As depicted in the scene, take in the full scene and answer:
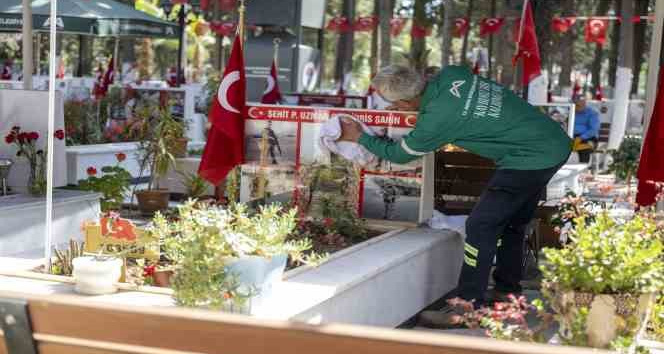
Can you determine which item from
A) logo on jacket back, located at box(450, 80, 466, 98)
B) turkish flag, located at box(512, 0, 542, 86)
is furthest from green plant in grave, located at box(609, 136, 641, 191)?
logo on jacket back, located at box(450, 80, 466, 98)

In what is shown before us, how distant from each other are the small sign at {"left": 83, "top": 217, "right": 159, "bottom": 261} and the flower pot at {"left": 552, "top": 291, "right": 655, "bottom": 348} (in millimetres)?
2326

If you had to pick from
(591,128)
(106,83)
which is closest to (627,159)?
(591,128)

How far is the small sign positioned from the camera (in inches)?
220

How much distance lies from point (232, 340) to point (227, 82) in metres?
5.63

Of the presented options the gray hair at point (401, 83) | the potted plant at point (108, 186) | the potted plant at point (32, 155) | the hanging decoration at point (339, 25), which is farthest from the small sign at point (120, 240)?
the hanging decoration at point (339, 25)

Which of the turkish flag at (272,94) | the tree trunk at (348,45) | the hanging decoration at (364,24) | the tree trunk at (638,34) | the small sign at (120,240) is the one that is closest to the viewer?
the small sign at (120,240)

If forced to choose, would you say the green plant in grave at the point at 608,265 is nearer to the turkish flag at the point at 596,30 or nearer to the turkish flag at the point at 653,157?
the turkish flag at the point at 653,157

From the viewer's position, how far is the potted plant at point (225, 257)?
453 centimetres

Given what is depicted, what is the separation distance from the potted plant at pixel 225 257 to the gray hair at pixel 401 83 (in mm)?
1859

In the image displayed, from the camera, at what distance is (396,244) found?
7.16m

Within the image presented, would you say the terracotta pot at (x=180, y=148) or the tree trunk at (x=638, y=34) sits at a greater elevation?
the tree trunk at (x=638, y=34)

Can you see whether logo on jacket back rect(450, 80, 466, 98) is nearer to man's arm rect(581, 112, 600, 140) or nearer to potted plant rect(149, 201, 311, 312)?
potted plant rect(149, 201, 311, 312)

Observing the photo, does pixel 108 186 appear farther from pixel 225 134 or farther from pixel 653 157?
pixel 653 157

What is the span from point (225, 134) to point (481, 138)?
2.21 meters
